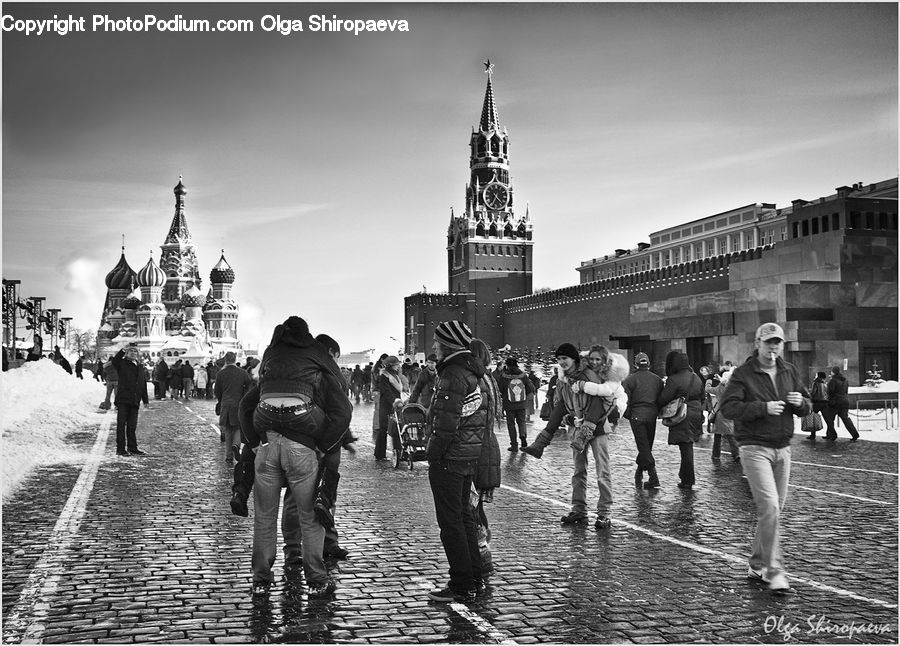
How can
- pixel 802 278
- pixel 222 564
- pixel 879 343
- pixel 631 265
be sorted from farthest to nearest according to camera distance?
pixel 631 265, pixel 802 278, pixel 879 343, pixel 222 564

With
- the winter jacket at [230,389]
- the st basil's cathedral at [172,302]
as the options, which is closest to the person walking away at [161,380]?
the winter jacket at [230,389]

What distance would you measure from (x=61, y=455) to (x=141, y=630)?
741 cm

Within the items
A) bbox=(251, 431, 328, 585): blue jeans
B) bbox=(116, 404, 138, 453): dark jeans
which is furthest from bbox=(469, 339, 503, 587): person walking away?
bbox=(116, 404, 138, 453): dark jeans

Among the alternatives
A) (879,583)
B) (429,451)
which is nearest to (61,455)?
(429,451)

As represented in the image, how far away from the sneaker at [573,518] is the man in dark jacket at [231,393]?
4.73 metres

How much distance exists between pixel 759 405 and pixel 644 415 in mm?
3726

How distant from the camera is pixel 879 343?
25.2 metres

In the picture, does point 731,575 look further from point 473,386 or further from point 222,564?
point 222,564

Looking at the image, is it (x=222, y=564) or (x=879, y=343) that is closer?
(x=222, y=564)

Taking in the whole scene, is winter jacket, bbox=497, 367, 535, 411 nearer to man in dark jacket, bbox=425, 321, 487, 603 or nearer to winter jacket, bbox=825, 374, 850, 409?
winter jacket, bbox=825, 374, 850, 409

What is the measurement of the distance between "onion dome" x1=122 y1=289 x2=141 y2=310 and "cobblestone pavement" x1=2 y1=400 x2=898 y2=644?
92.4 m

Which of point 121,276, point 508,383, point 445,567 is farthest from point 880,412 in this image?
point 121,276

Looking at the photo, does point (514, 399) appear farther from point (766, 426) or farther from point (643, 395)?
point (766, 426)

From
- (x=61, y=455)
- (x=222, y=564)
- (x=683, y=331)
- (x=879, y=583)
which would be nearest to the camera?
(x=879, y=583)
